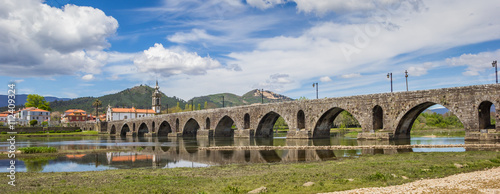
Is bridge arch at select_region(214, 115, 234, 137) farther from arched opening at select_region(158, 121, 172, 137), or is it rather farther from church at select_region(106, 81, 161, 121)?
church at select_region(106, 81, 161, 121)

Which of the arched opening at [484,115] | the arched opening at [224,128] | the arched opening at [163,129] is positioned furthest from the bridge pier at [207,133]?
the arched opening at [484,115]

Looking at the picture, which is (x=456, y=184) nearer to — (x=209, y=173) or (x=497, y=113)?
(x=209, y=173)

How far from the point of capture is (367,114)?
43750mm

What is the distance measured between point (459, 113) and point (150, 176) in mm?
30920

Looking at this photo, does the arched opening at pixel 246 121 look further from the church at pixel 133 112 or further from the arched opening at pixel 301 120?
the church at pixel 133 112

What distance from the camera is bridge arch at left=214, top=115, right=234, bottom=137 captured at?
69.0 meters

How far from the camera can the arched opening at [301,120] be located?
52562mm

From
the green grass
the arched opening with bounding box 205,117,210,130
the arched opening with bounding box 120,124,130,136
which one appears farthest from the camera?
the arched opening with bounding box 120,124,130,136

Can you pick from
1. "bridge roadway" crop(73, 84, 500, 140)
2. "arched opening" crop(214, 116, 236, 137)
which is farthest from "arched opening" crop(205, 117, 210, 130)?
"arched opening" crop(214, 116, 236, 137)

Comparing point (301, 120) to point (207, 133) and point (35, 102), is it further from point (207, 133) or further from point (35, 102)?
point (35, 102)

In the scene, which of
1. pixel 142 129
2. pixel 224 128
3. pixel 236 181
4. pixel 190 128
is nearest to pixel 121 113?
pixel 142 129

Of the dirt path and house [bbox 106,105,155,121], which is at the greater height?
house [bbox 106,105,155,121]

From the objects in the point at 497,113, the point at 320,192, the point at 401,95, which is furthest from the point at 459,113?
the point at 320,192

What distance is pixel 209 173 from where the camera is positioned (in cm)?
1725
